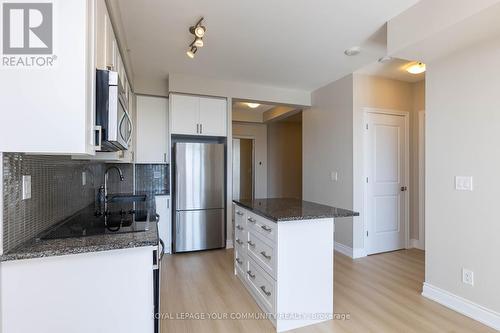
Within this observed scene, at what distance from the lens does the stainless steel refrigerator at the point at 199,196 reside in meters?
3.84

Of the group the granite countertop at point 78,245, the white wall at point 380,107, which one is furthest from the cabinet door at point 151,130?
the white wall at point 380,107

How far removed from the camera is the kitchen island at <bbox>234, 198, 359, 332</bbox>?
203cm

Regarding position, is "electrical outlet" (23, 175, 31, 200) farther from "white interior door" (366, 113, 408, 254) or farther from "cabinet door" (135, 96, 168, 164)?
"white interior door" (366, 113, 408, 254)

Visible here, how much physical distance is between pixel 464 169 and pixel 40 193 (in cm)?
318

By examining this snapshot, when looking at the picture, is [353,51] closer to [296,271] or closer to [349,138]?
[349,138]

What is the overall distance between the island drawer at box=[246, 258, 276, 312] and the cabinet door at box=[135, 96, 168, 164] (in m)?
2.33

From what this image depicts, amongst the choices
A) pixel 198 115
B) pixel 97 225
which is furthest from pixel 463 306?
pixel 198 115

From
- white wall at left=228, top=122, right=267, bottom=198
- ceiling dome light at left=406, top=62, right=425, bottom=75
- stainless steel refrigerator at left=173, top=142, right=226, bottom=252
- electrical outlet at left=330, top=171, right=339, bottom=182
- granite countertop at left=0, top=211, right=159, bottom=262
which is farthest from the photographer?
white wall at left=228, top=122, right=267, bottom=198

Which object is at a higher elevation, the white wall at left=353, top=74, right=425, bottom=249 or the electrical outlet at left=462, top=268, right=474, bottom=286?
the white wall at left=353, top=74, right=425, bottom=249

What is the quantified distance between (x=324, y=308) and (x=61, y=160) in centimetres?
230

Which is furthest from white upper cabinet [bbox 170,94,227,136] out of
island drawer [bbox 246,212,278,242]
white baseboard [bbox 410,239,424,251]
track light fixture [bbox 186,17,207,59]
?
white baseboard [bbox 410,239,424,251]

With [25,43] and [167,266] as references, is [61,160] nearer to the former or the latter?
[25,43]

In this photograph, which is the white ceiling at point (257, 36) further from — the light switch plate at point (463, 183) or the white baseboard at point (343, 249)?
the white baseboard at point (343, 249)

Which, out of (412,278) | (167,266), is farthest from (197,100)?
(412,278)
